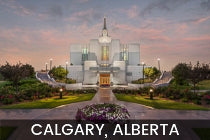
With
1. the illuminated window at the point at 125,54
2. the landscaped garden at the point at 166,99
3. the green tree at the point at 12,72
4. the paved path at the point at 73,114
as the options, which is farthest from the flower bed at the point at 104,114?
the illuminated window at the point at 125,54

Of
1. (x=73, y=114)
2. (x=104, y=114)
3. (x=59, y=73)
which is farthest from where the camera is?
(x=59, y=73)

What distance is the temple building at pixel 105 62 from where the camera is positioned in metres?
56.2

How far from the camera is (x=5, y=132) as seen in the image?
9242 millimetres

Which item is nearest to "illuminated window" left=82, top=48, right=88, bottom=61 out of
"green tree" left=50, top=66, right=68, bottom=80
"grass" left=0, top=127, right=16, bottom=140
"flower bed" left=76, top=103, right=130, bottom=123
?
"green tree" left=50, top=66, right=68, bottom=80

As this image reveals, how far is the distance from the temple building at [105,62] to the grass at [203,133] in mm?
44576

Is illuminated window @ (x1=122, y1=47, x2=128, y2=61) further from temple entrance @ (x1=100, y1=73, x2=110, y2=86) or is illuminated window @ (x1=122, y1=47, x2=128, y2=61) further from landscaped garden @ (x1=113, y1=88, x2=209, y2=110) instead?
landscaped garden @ (x1=113, y1=88, x2=209, y2=110)

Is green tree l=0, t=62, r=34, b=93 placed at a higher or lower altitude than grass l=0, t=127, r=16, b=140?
higher

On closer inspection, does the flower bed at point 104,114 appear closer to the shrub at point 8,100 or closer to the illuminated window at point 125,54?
the shrub at point 8,100

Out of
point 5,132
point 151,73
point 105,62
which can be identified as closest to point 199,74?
point 5,132

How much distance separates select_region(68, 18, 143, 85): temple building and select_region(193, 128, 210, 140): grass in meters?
44.6

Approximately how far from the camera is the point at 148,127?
9.62 m

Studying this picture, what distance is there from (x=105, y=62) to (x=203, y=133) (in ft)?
187

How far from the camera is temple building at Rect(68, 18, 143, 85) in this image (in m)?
56.2

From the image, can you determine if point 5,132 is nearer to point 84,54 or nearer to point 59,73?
point 59,73
